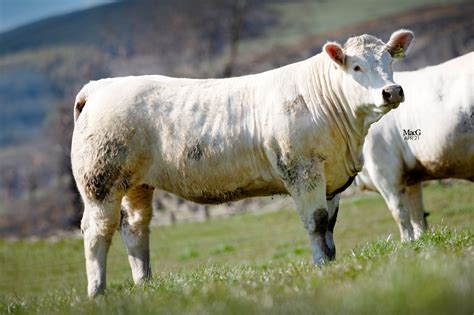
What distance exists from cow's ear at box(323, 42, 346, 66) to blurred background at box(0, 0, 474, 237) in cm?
579

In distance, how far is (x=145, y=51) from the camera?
231 feet

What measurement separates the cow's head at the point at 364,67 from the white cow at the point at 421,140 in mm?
3217

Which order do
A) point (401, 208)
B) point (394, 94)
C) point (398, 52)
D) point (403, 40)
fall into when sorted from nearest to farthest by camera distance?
point (394, 94) → point (398, 52) → point (403, 40) → point (401, 208)

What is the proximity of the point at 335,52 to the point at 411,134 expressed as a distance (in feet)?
14.0

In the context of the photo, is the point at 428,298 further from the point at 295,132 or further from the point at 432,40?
the point at 432,40

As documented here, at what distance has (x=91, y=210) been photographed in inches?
412

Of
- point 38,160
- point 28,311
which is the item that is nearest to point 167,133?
point 28,311

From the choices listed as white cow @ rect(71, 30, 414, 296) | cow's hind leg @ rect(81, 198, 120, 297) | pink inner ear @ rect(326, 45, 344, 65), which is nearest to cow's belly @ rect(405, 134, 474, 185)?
white cow @ rect(71, 30, 414, 296)

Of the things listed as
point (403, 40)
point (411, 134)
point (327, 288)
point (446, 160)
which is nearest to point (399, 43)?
point (403, 40)

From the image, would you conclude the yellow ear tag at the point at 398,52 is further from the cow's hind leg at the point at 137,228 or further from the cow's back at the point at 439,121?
the cow's hind leg at the point at 137,228

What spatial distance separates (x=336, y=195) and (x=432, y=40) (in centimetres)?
5193

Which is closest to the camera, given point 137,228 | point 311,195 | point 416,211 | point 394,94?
point 394,94

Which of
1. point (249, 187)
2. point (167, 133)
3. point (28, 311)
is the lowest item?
point (28, 311)

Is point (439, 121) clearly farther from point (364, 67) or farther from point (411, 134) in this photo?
point (364, 67)
